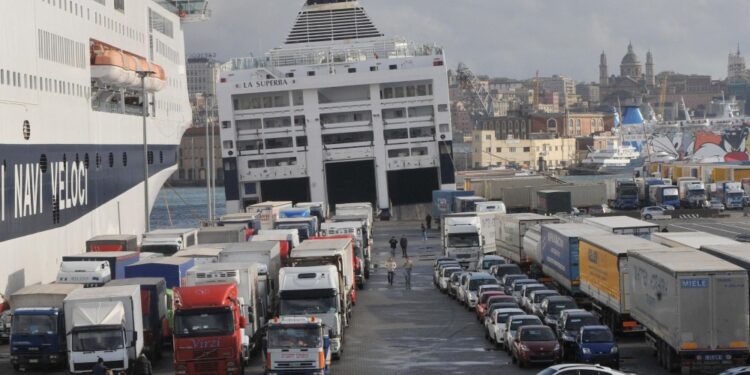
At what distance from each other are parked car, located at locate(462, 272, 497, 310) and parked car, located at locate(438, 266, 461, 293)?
3.58m

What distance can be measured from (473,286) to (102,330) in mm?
13928

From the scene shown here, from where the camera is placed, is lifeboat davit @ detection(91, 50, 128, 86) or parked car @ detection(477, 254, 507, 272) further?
lifeboat davit @ detection(91, 50, 128, 86)

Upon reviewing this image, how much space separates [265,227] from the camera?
184 ft

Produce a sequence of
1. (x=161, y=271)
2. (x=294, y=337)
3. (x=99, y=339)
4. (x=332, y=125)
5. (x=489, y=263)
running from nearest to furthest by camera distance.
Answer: (x=294, y=337) < (x=99, y=339) < (x=161, y=271) < (x=489, y=263) < (x=332, y=125)

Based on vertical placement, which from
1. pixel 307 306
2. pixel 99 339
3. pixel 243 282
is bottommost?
pixel 99 339

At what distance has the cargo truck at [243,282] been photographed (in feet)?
91.8

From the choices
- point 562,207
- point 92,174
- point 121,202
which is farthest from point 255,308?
point 562,207

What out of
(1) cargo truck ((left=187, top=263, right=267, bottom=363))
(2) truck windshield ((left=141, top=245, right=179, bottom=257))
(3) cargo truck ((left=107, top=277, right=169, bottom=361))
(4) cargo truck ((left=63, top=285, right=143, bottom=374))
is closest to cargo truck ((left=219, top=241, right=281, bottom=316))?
(1) cargo truck ((left=187, top=263, right=267, bottom=363))

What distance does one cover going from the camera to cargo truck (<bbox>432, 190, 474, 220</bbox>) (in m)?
67.8

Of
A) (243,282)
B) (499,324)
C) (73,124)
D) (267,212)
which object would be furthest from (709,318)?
(267,212)

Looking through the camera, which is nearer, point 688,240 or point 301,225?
point 688,240

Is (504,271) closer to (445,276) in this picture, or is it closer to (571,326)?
(445,276)

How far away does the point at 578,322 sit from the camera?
28.6 m

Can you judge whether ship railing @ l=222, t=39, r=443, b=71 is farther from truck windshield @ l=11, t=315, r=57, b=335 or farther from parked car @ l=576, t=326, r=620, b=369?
parked car @ l=576, t=326, r=620, b=369
